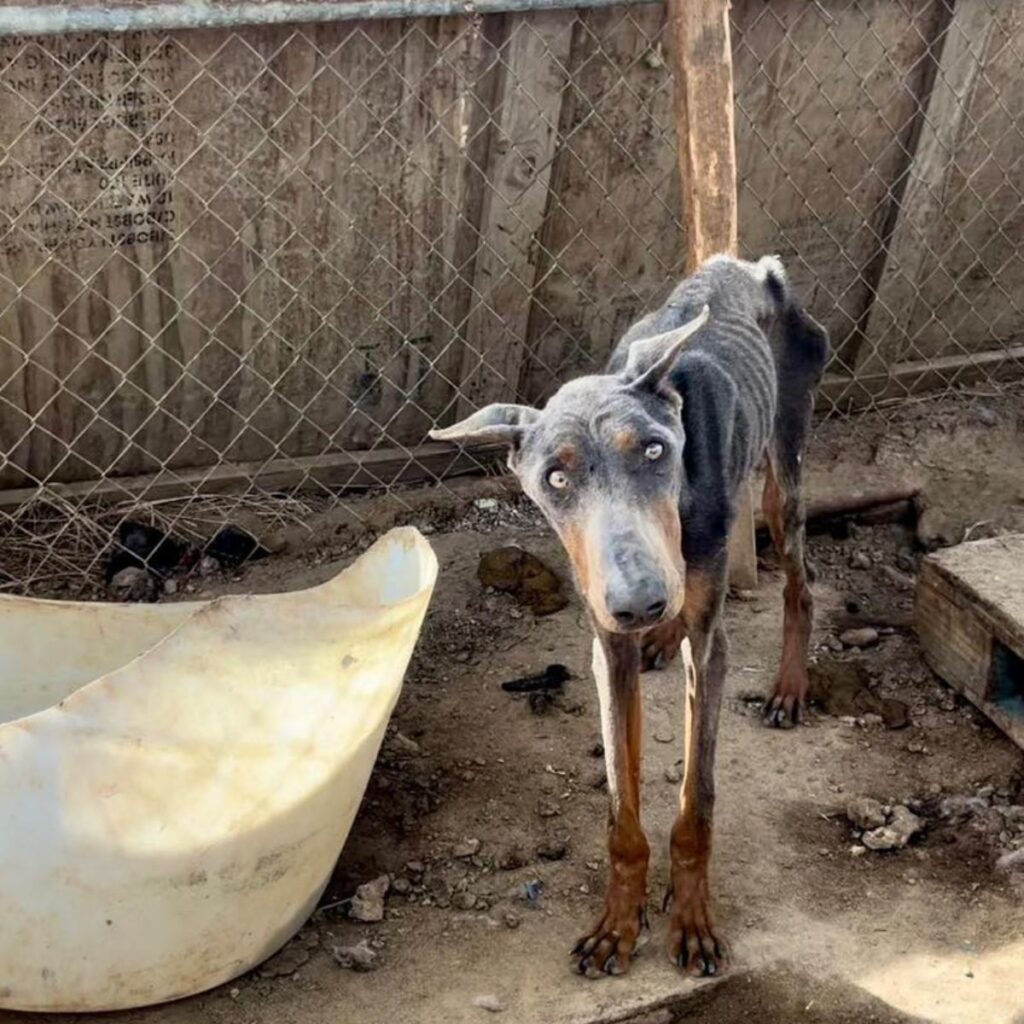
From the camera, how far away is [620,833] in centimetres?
399

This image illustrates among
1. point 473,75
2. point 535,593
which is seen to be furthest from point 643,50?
point 535,593

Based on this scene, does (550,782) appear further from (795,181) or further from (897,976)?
(795,181)

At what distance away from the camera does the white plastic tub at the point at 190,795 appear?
3.41m

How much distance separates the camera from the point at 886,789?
4.63m

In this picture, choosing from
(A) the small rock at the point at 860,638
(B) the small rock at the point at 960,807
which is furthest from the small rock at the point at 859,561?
(B) the small rock at the point at 960,807

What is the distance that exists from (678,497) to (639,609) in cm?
49

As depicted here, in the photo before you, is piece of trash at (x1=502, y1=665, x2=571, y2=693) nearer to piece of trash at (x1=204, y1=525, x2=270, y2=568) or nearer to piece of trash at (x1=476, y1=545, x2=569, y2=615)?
piece of trash at (x1=476, y1=545, x2=569, y2=615)

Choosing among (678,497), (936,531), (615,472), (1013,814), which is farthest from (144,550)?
(1013,814)

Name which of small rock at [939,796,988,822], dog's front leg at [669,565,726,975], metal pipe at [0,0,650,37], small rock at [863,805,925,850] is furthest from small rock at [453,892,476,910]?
metal pipe at [0,0,650,37]

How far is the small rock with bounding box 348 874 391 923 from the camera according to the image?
4102 millimetres

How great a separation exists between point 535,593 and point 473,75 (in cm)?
170

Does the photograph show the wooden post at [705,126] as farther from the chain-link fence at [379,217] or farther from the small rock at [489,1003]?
the small rock at [489,1003]

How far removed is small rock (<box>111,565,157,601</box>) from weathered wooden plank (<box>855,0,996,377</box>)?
9.51 feet

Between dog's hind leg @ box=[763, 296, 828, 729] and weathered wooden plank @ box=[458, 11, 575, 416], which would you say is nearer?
dog's hind leg @ box=[763, 296, 828, 729]
